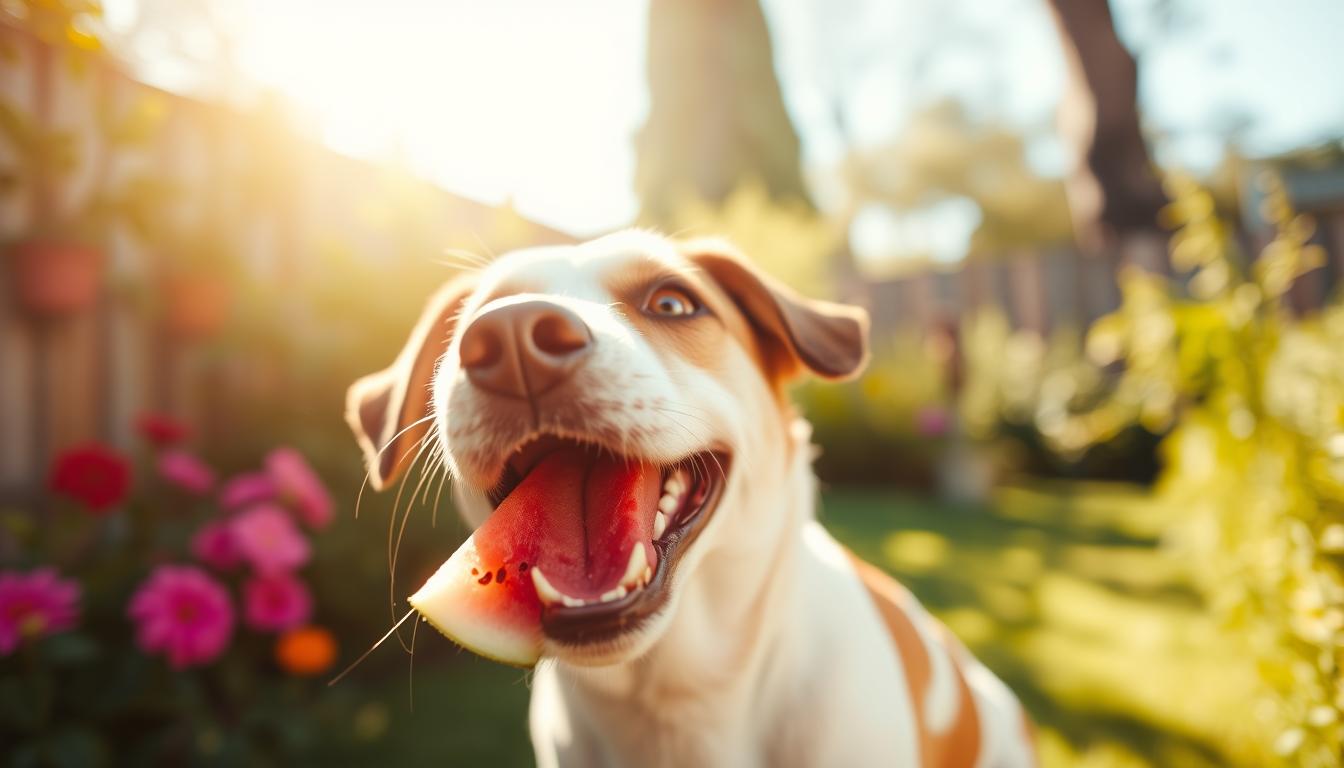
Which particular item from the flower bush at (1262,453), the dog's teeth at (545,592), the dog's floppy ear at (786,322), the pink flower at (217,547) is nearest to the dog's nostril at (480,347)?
the dog's teeth at (545,592)

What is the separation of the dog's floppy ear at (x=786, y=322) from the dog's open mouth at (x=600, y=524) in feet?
1.16

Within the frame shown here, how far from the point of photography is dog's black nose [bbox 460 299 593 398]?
1074mm

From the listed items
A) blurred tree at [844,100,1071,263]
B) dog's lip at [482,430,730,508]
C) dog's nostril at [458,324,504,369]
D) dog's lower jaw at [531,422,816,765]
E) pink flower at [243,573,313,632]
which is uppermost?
blurred tree at [844,100,1071,263]

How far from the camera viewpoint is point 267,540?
2.37 metres

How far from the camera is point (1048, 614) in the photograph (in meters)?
3.66

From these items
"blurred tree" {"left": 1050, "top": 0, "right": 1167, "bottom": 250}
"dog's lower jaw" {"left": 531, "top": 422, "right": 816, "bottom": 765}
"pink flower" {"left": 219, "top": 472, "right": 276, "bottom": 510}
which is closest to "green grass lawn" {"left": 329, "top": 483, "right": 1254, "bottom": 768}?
"dog's lower jaw" {"left": 531, "top": 422, "right": 816, "bottom": 765}

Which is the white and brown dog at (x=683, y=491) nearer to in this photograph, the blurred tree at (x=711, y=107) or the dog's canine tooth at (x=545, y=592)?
the dog's canine tooth at (x=545, y=592)

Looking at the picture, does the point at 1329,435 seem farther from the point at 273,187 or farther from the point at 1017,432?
the point at 1017,432

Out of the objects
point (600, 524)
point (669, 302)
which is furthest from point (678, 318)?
point (600, 524)

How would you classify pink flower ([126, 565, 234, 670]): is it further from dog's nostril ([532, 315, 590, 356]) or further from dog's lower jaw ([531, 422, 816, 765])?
dog's nostril ([532, 315, 590, 356])

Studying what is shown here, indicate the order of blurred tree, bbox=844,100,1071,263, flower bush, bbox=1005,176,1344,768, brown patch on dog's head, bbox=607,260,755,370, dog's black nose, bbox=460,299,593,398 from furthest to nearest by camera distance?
blurred tree, bbox=844,100,1071,263 → flower bush, bbox=1005,176,1344,768 → brown patch on dog's head, bbox=607,260,755,370 → dog's black nose, bbox=460,299,593,398

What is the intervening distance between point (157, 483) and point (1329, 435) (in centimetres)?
409

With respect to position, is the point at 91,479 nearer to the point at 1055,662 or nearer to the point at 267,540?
the point at 267,540

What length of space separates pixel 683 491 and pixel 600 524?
0.20m
